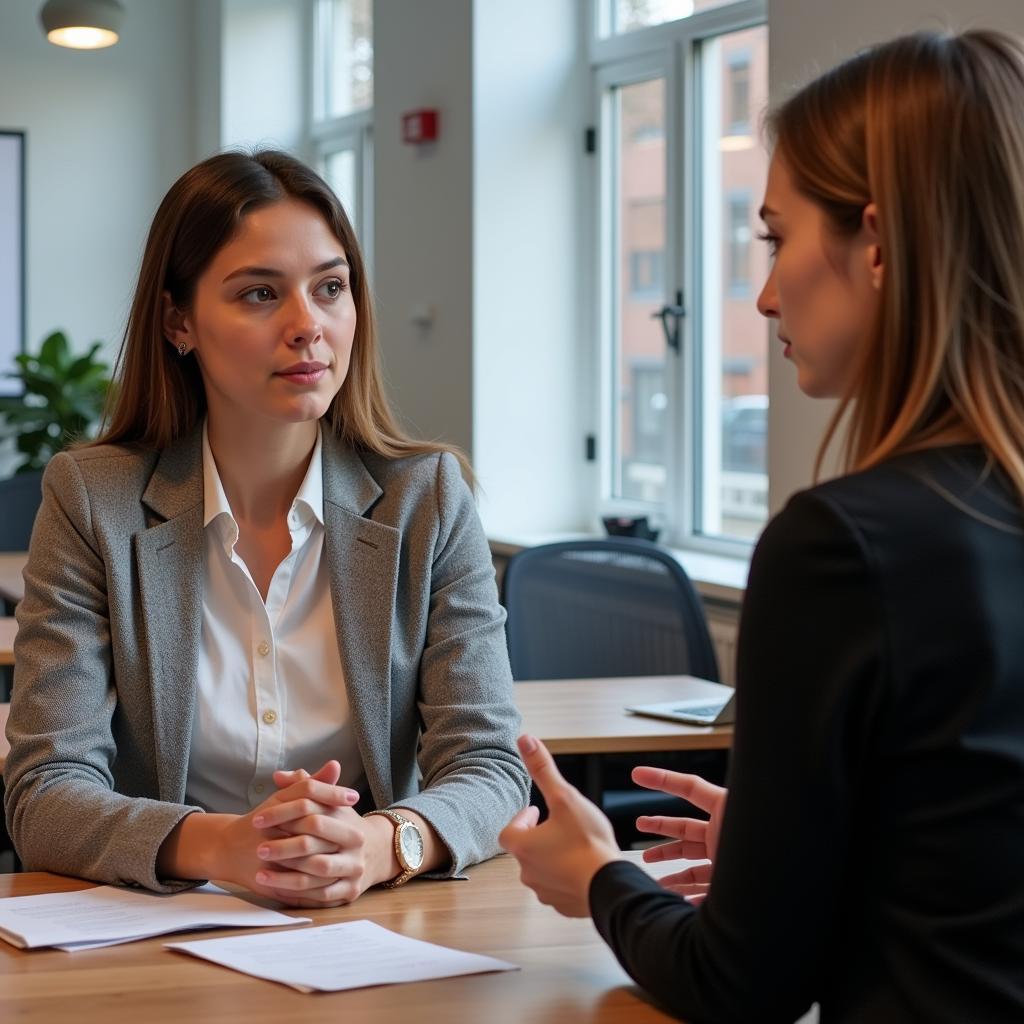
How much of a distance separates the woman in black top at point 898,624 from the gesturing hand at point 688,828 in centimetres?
33

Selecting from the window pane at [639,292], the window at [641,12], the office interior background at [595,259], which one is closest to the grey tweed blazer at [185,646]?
the office interior background at [595,259]

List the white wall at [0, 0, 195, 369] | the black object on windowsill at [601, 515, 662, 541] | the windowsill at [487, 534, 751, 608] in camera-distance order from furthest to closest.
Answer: the white wall at [0, 0, 195, 369]
the black object on windowsill at [601, 515, 662, 541]
the windowsill at [487, 534, 751, 608]

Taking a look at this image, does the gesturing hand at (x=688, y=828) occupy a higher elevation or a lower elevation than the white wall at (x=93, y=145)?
lower

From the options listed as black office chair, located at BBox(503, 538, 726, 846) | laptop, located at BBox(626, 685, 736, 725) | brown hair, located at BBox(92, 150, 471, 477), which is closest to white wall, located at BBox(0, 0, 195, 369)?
black office chair, located at BBox(503, 538, 726, 846)

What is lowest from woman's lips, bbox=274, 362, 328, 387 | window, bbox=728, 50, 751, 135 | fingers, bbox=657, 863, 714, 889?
fingers, bbox=657, 863, 714, 889

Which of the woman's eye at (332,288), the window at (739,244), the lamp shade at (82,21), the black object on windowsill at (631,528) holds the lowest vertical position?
the black object on windowsill at (631,528)

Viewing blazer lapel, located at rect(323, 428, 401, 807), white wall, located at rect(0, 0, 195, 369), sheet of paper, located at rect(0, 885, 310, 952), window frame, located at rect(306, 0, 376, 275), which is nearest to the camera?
sheet of paper, located at rect(0, 885, 310, 952)

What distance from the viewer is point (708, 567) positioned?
4.40 meters

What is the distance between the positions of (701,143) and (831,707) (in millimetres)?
4003

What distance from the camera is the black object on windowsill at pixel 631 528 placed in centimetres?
449

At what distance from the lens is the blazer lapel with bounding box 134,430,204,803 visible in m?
1.77

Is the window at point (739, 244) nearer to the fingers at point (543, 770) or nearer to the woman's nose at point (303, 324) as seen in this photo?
the woman's nose at point (303, 324)

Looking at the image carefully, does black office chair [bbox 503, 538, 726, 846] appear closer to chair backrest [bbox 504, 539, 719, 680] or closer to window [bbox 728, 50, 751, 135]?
chair backrest [bbox 504, 539, 719, 680]

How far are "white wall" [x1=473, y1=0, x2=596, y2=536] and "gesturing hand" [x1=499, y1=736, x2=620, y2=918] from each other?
397cm
